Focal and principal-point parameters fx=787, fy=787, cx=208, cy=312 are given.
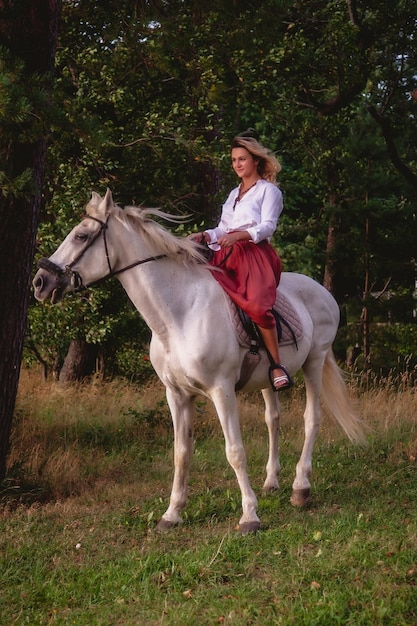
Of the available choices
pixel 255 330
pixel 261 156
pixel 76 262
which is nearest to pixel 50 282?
pixel 76 262

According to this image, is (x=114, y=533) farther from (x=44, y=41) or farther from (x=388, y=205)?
(x=388, y=205)

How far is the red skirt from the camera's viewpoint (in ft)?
19.5

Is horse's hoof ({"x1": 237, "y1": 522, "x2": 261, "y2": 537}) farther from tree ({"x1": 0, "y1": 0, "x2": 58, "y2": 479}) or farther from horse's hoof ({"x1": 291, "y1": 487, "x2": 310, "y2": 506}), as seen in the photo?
tree ({"x1": 0, "y1": 0, "x2": 58, "y2": 479})

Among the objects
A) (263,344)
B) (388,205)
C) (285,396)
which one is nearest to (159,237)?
(263,344)

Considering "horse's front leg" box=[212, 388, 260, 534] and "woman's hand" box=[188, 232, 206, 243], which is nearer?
"horse's front leg" box=[212, 388, 260, 534]

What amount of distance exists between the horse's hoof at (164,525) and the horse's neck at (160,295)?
151cm

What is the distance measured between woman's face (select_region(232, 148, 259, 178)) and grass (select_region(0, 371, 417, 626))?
108 inches

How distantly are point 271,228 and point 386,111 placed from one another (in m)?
11.2

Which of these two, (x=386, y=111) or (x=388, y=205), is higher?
(x=386, y=111)

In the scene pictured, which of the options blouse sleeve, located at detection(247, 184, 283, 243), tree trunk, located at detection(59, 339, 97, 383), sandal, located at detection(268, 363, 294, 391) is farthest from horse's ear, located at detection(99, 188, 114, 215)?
tree trunk, located at detection(59, 339, 97, 383)

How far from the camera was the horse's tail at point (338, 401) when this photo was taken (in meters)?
7.29

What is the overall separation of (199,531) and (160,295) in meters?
1.85

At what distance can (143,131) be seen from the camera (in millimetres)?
10883

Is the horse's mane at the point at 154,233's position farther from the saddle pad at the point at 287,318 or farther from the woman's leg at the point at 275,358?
the saddle pad at the point at 287,318
